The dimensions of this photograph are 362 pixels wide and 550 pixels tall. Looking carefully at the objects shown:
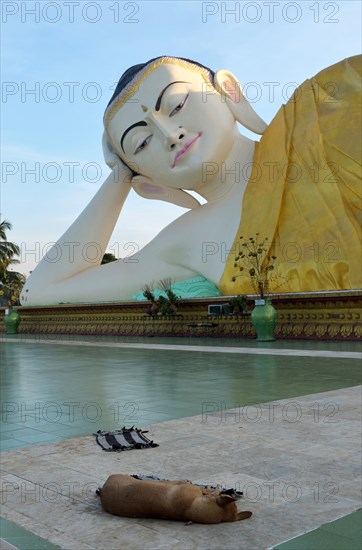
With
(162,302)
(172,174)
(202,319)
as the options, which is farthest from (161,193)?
(202,319)

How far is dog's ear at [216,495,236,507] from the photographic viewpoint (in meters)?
2.80

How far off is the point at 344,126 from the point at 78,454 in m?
13.7

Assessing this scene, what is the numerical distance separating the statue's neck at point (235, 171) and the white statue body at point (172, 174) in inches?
1.1

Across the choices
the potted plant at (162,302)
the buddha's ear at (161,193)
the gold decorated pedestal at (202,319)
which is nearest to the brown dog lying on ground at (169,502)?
the gold decorated pedestal at (202,319)

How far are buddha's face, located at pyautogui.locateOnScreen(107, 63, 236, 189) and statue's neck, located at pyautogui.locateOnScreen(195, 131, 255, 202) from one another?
0.23m

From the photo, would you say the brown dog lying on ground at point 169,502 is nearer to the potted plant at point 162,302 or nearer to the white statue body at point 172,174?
the potted plant at point 162,302

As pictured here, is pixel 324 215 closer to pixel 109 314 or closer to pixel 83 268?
pixel 109 314

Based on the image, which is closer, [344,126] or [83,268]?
[344,126]

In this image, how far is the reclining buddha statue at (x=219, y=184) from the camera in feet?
51.1

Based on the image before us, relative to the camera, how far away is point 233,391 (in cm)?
690

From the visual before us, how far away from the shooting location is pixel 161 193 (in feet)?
67.7

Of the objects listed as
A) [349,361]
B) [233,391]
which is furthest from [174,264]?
[233,391]

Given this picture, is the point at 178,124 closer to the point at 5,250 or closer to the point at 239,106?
the point at 239,106

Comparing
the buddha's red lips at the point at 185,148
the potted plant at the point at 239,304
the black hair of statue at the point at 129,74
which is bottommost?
the potted plant at the point at 239,304
